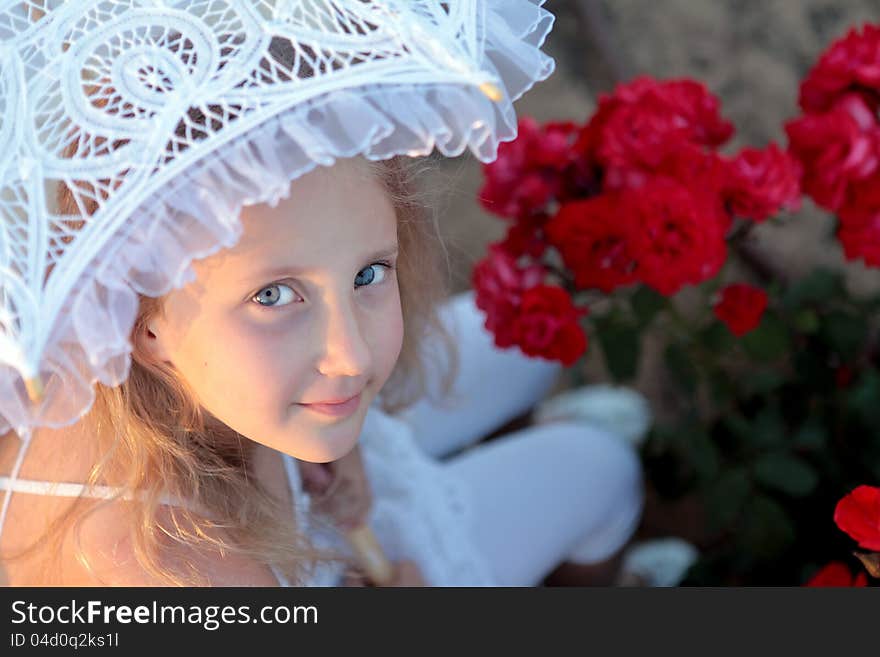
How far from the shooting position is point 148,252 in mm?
634

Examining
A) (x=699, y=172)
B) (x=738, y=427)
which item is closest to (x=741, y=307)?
(x=699, y=172)

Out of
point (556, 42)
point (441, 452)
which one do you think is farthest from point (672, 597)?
point (556, 42)

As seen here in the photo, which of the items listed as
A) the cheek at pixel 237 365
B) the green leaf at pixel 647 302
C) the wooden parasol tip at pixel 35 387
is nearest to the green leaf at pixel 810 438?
the green leaf at pixel 647 302

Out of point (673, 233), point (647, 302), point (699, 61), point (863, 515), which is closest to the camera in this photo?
point (863, 515)

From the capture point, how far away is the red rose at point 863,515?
0.74 metres

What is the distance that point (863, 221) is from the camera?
1.15 metres

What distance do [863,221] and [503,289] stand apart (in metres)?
0.48

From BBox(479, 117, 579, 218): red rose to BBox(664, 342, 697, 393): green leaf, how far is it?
368 millimetres

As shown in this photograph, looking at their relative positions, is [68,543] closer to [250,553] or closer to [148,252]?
[250,553]

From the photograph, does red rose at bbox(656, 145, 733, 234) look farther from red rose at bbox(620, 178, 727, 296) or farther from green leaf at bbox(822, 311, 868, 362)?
green leaf at bbox(822, 311, 868, 362)

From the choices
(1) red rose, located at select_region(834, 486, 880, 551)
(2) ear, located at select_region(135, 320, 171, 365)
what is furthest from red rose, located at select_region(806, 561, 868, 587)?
(2) ear, located at select_region(135, 320, 171, 365)

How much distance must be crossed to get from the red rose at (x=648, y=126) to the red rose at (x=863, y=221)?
19cm

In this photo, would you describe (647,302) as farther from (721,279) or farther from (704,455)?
(704,455)

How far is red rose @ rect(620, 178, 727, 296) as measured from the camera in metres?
1.07
